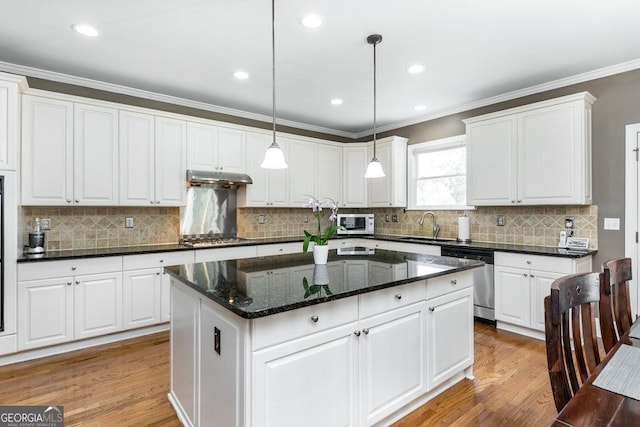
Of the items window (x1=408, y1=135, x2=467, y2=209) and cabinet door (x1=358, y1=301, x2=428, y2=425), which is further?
window (x1=408, y1=135, x2=467, y2=209)

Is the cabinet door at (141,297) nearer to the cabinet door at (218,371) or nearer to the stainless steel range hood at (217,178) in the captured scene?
the stainless steel range hood at (217,178)

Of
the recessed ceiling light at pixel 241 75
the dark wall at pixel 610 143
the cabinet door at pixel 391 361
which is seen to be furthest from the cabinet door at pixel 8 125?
the dark wall at pixel 610 143

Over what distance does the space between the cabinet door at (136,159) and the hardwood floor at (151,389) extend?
1532 mm

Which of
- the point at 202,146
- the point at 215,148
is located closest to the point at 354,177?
the point at 215,148

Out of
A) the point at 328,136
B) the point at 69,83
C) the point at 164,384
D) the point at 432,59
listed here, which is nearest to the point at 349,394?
the point at 164,384

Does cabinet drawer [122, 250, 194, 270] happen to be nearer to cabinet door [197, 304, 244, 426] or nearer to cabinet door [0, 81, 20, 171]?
cabinet door [0, 81, 20, 171]

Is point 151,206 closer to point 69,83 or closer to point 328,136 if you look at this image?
point 69,83

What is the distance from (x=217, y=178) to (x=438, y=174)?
10.0 ft

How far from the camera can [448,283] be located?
235cm

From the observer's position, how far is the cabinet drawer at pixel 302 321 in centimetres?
146

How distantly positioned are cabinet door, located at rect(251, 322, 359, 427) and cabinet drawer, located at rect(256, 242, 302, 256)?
8.89ft

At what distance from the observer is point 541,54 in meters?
3.04

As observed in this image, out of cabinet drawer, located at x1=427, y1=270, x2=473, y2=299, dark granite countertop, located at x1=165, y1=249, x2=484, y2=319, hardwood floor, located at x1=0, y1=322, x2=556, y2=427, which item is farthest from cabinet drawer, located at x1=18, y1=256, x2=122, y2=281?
cabinet drawer, located at x1=427, y1=270, x2=473, y2=299

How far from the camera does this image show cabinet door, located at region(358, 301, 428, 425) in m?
1.85
